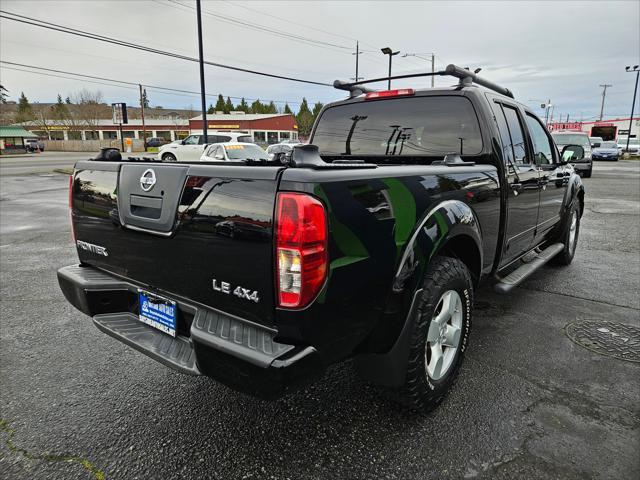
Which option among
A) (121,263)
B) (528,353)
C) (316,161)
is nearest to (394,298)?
(316,161)

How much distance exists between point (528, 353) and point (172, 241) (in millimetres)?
2655

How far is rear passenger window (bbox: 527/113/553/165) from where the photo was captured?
162 inches

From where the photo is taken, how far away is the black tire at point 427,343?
219cm

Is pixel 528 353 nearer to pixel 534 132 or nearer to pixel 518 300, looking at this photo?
pixel 518 300

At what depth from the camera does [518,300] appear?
4.35 metres

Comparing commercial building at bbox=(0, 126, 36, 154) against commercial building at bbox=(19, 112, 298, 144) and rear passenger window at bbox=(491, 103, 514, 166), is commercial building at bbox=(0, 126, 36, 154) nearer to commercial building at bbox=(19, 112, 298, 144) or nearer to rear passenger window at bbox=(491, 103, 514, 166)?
commercial building at bbox=(19, 112, 298, 144)

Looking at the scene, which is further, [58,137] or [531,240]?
[58,137]

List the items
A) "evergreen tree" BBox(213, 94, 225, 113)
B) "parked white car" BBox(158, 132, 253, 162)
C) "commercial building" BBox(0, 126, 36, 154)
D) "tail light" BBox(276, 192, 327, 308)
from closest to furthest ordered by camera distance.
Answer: "tail light" BBox(276, 192, 327, 308) → "parked white car" BBox(158, 132, 253, 162) → "commercial building" BBox(0, 126, 36, 154) → "evergreen tree" BBox(213, 94, 225, 113)

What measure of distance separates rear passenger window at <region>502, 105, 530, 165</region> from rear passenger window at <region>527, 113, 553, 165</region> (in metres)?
0.26

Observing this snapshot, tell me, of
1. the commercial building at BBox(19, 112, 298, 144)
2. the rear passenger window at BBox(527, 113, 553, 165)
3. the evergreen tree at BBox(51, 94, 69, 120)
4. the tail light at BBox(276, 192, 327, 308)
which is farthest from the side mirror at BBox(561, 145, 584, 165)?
the evergreen tree at BBox(51, 94, 69, 120)


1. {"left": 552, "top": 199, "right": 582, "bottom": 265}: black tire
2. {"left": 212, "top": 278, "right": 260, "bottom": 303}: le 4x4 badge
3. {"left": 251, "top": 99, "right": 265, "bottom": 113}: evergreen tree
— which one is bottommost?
{"left": 552, "top": 199, "right": 582, "bottom": 265}: black tire

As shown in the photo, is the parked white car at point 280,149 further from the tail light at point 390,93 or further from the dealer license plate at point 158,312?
the dealer license plate at point 158,312

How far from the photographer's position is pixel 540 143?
14.6 ft

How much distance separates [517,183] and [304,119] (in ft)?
337
